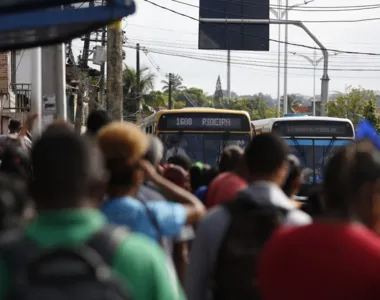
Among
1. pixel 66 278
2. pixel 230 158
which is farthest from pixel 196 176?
pixel 66 278

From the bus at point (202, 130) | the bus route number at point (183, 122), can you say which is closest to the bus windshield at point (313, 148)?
the bus at point (202, 130)

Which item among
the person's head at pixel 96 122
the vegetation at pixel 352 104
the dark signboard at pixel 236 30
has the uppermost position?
the dark signboard at pixel 236 30

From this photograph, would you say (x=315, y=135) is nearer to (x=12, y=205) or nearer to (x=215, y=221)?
(x=215, y=221)

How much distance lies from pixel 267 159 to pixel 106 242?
5.72 ft

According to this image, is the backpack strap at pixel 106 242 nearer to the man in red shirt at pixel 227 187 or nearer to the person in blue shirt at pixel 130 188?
the person in blue shirt at pixel 130 188

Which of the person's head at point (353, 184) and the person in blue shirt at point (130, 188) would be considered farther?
the person in blue shirt at point (130, 188)

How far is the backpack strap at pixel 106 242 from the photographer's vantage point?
2.81 m

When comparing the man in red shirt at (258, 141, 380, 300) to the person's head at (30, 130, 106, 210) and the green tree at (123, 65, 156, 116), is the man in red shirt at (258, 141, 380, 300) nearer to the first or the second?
the person's head at (30, 130, 106, 210)

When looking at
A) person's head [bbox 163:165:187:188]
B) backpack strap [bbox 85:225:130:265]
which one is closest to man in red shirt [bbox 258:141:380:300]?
backpack strap [bbox 85:225:130:265]

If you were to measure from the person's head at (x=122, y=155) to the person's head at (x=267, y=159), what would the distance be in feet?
2.18

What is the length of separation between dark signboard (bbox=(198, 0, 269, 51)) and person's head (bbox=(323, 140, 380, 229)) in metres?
32.9

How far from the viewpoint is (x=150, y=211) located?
4160mm

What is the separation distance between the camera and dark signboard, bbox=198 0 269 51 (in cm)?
3641

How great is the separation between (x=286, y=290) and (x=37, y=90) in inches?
340
